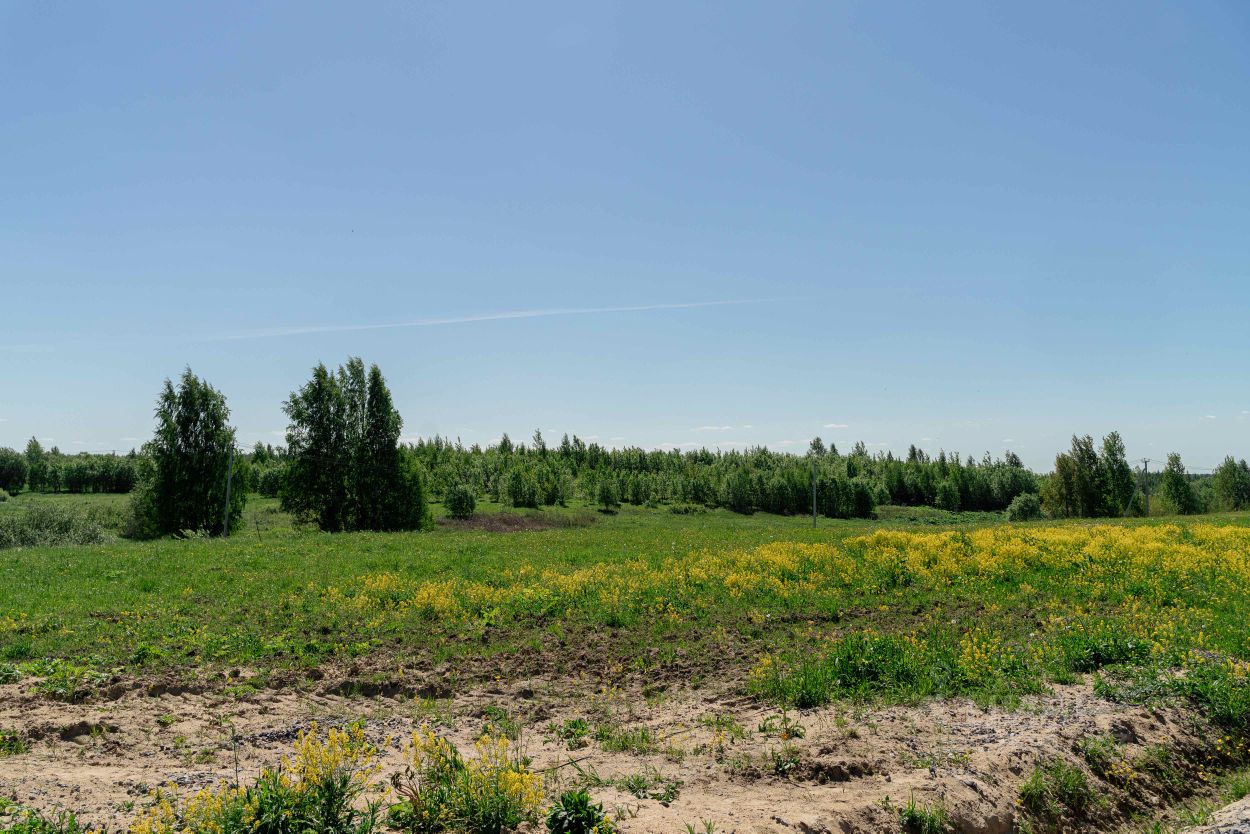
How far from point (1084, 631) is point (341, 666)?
40.4 feet

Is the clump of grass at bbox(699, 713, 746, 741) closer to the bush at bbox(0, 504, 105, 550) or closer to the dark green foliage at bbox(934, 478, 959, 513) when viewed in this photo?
the bush at bbox(0, 504, 105, 550)

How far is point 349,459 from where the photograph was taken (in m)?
46.8

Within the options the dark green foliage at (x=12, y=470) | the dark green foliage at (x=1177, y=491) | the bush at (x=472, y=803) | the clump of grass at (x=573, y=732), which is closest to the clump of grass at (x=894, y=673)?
the clump of grass at (x=573, y=732)

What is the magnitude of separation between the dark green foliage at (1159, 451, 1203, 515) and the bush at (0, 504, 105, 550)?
101178mm

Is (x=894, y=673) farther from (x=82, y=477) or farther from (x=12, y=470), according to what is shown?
(x=12, y=470)

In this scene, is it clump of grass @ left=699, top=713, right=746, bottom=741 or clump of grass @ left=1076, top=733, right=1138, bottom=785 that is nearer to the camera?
clump of grass @ left=1076, top=733, right=1138, bottom=785

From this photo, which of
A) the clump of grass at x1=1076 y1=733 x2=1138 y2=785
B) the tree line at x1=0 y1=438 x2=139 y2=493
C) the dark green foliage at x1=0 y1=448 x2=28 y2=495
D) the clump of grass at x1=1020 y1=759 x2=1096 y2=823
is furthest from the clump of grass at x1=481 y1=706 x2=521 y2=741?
the dark green foliage at x1=0 y1=448 x2=28 y2=495

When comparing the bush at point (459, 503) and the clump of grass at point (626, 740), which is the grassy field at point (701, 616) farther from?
the bush at point (459, 503)

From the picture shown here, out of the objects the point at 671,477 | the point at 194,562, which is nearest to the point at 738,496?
the point at 671,477

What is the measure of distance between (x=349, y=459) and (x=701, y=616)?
130 feet

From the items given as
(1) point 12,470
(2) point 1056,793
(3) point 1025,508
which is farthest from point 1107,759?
(1) point 12,470

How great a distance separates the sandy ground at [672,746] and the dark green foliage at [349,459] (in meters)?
38.9

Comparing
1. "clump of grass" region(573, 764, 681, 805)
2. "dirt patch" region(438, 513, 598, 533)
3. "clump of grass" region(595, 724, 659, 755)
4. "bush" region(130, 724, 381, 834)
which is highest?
"bush" region(130, 724, 381, 834)

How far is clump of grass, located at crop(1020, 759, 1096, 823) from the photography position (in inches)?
258
